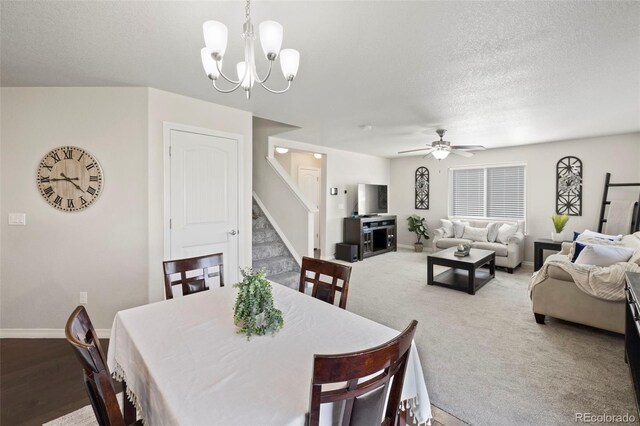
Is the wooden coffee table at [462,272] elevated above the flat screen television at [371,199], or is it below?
below

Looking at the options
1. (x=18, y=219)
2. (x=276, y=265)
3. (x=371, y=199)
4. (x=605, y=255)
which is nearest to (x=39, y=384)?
(x=18, y=219)

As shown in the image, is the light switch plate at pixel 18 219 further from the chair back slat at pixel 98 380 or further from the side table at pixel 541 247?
the side table at pixel 541 247

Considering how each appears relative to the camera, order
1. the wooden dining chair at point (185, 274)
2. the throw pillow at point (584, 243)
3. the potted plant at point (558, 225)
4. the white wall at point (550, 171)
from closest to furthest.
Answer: the wooden dining chair at point (185, 274)
the throw pillow at point (584, 243)
the white wall at point (550, 171)
the potted plant at point (558, 225)

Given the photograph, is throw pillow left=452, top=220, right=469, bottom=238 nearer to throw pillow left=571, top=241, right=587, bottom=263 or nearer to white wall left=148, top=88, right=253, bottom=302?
throw pillow left=571, top=241, right=587, bottom=263

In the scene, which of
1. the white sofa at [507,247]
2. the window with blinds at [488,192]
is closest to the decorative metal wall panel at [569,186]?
the window with blinds at [488,192]

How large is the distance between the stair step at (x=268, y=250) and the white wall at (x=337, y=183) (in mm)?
2073

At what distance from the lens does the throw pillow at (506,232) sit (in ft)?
18.3

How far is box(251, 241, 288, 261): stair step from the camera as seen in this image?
4026mm

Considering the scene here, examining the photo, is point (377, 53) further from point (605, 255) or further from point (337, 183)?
point (337, 183)

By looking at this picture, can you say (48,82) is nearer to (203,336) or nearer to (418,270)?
(203,336)

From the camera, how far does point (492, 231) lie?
5.88 m

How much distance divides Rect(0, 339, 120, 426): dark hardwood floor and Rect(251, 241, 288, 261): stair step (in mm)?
1861

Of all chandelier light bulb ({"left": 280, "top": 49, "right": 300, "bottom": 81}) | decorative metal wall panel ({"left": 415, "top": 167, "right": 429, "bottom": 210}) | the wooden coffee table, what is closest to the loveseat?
the wooden coffee table

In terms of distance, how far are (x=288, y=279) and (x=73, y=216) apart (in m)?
2.34
